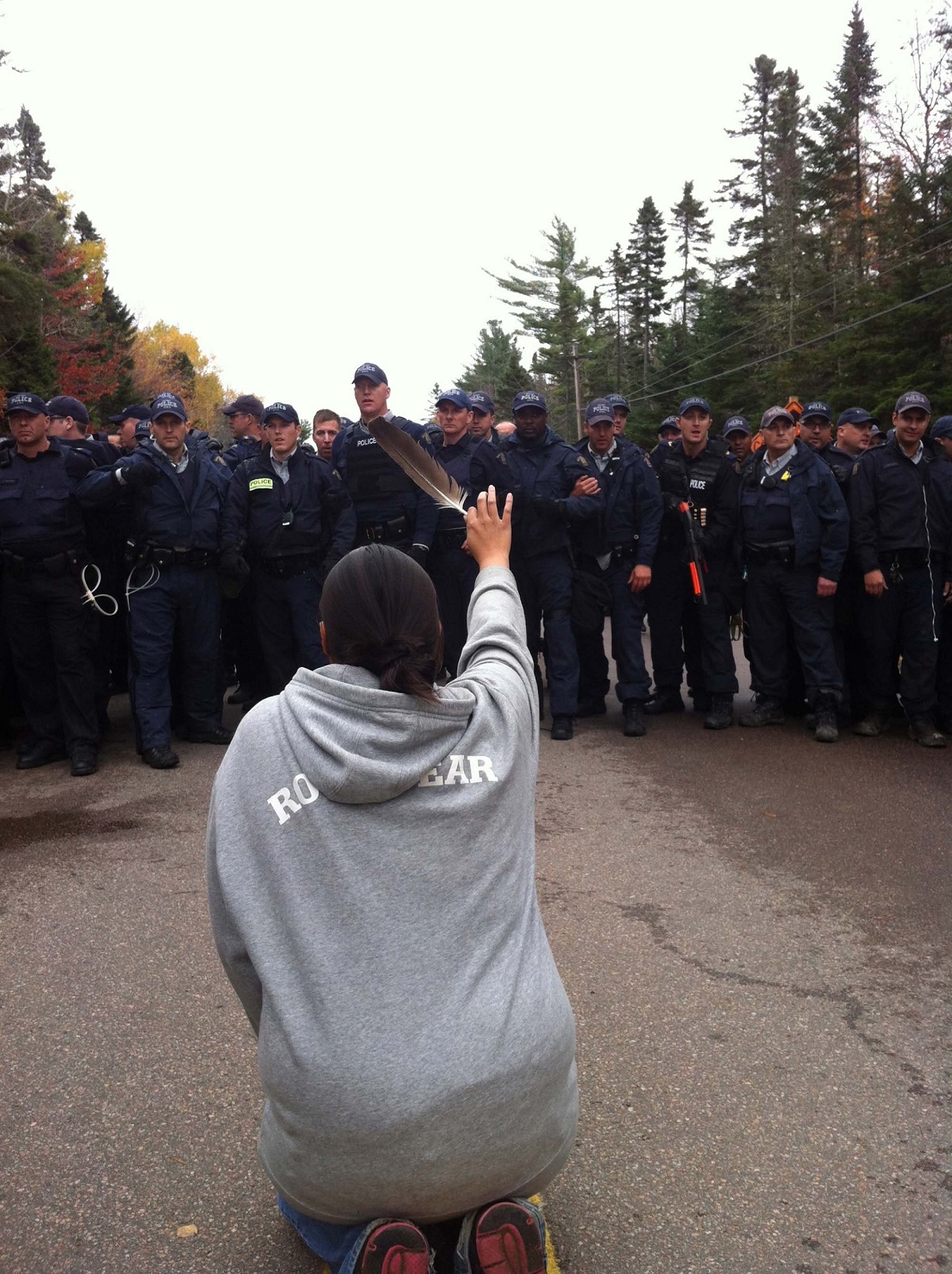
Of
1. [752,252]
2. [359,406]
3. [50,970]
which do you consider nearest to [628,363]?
[752,252]

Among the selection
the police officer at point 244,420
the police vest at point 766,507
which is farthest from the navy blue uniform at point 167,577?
the police vest at point 766,507

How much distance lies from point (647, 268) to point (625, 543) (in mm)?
65967

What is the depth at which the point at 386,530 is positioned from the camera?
Result: 950cm

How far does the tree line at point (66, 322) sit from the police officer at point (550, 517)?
9399mm

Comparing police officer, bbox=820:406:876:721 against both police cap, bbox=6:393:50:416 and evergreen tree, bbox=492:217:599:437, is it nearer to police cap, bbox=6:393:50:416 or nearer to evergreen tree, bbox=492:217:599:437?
police cap, bbox=6:393:50:416

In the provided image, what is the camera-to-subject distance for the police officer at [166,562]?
809 centimetres

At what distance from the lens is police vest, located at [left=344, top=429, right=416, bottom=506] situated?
30.8 feet

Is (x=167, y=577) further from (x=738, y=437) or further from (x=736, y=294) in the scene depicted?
(x=736, y=294)

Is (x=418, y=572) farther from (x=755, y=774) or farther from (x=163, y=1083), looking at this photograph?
(x=755, y=774)

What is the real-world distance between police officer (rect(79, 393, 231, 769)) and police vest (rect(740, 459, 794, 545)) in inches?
157

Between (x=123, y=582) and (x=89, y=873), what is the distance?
3.62 meters

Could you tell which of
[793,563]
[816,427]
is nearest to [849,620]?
[793,563]

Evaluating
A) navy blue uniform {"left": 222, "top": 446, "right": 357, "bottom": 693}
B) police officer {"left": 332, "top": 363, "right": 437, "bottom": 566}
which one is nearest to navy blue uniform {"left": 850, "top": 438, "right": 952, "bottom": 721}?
police officer {"left": 332, "top": 363, "right": 437, "bottom": 566}

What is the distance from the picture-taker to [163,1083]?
3.76 m
